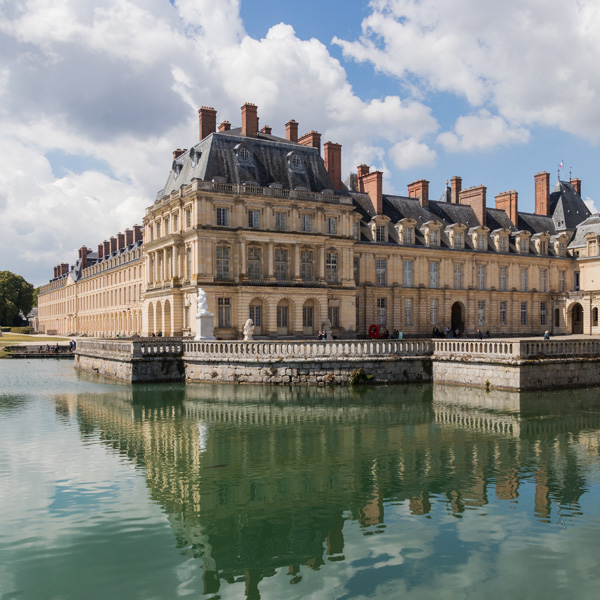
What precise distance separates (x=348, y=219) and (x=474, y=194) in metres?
15.5

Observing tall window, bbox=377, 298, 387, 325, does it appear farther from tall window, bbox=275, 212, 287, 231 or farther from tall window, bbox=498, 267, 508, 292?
tall window, bbox=498, 267, 508, 292

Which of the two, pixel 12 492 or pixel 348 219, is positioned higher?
pixel 348 219

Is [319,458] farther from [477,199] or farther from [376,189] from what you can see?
[477,199]

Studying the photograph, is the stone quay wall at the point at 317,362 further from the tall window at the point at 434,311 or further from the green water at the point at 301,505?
the tall window at the point at 434,311

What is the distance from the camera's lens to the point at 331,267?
39188 millimetres

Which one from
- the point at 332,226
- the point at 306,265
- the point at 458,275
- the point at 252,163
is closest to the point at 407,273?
the point at 458,275

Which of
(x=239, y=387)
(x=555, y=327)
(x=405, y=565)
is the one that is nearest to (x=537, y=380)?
(x=239, y=387)

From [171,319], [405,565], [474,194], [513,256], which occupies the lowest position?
[405,565]

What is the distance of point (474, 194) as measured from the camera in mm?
50281

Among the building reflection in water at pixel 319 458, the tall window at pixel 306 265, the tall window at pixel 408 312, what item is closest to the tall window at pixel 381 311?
the tall window at pixel 408 312

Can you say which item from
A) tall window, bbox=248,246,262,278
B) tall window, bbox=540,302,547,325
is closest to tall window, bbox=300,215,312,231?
tall window, bbox=248,246,262,278

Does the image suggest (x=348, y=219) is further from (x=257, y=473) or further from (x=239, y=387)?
(x=257, y=473)

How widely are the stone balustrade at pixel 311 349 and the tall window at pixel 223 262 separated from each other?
8.85 m

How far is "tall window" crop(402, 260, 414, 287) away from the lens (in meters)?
44.7
